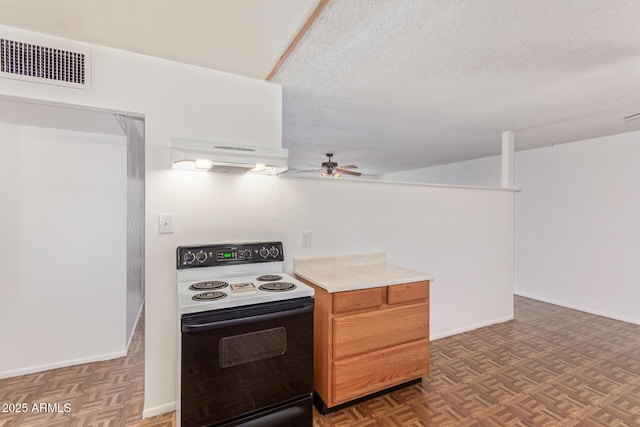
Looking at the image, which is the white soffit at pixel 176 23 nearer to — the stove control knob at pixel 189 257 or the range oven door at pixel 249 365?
the stove control knob at pixel 189 257

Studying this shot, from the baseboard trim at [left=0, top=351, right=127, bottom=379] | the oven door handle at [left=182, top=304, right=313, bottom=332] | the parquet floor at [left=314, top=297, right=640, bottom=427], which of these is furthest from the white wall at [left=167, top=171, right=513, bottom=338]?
the baseboard trim at [left=0, top=351, right=127, bottom=379]

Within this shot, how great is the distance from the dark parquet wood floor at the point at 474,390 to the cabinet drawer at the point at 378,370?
13 centimetres

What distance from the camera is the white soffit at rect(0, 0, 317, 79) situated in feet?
5.01

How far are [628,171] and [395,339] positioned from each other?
153 inches

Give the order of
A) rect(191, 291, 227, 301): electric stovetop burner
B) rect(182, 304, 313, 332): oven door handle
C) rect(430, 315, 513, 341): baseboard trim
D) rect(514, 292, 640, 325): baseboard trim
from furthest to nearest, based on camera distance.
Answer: rect(514, 292, 640, 325): baseboard trim
rect(430, 315, 513, 341): baseboard trim
rect(191, 291, 227, 301): electric stovetop burner
rect(182, 304, 313, 332): oven door handle

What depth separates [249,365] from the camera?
5.28 feet

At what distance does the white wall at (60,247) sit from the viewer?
2328mm

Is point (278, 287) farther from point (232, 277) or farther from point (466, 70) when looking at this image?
point (466, 70)

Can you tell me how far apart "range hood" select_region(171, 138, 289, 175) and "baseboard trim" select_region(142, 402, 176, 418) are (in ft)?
5.16

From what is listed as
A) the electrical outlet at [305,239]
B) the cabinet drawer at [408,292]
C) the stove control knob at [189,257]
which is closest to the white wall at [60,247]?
the stove control knob at [189,257]

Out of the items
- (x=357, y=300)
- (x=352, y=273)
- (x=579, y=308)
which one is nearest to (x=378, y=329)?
(x=357, y=300)

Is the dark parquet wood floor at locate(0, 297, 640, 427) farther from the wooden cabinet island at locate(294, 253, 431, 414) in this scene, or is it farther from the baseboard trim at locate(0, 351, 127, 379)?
the wooden cabinet island at locate(294, 253, 431, 414)

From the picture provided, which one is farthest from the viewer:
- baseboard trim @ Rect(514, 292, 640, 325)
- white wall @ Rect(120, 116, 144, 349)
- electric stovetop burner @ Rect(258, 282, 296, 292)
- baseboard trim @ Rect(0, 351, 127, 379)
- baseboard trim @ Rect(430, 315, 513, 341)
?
baseboard trim @ Rect(514, 292, 640, 325)

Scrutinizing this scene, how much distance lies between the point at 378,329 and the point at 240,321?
37.9 inches
